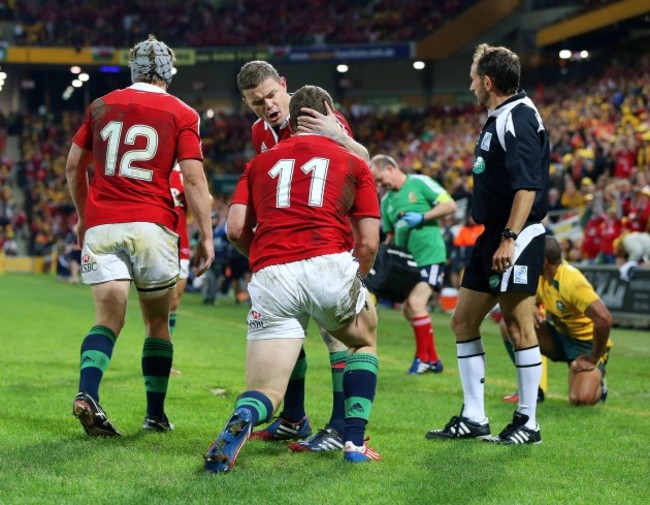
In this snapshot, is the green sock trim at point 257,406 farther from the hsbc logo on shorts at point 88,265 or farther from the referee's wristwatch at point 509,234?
the referee's wristwatch at point 509,234

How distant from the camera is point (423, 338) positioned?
10734 mm

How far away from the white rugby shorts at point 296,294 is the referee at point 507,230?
1.25 metres

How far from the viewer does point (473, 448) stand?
20.2 ft

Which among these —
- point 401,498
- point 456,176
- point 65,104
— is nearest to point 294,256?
point 401,498

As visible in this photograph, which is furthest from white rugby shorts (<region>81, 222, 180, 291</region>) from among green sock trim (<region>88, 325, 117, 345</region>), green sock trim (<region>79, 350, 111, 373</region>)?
green sock trim (<region>79, 350, 111, 373</region>)

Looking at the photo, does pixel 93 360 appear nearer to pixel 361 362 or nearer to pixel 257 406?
pixel 257 406

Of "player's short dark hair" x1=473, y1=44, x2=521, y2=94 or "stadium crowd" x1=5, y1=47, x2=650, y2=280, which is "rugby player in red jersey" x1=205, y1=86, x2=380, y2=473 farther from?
"stadium crowd" x1=5, y1=47, x2=650, y2=280

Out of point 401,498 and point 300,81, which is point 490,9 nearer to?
point 300,81

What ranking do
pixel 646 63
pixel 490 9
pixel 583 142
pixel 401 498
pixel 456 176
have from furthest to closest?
pixel 490 9 → pixel 646 63 → pixel 456 176 → pixel 583 142 → pixel 401 498

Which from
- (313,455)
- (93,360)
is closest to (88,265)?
(93,360)

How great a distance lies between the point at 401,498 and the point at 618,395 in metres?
5.15

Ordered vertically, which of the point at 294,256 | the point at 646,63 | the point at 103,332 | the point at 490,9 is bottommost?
the point at 103,332

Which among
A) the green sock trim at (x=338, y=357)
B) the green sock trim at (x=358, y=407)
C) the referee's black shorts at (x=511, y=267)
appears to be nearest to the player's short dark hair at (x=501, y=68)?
the referee's black shorts at (x=511, y=267)

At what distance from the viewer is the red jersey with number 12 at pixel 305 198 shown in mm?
5332
